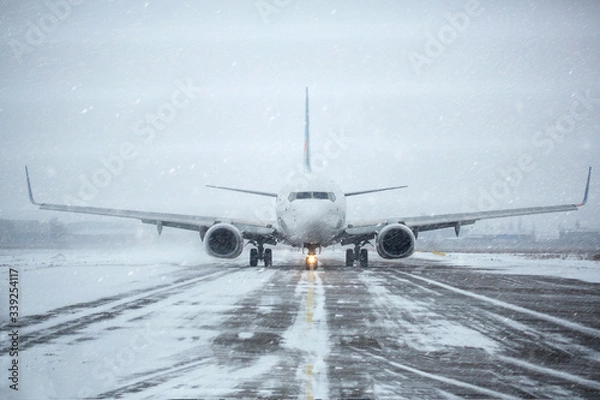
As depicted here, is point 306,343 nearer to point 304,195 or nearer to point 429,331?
point 429,331

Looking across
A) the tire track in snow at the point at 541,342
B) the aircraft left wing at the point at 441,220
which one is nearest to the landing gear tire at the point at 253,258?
the aircraft left wing at the point at 441,220

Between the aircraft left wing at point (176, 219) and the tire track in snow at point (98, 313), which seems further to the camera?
the aircraft left wing at point (176, 219)

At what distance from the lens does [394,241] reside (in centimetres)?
2427

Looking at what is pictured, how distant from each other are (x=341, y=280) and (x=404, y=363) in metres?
12.5

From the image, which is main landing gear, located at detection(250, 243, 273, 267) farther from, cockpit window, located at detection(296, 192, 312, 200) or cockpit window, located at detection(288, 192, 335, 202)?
cockpit window, located at detection(296, 192, 312, 200)

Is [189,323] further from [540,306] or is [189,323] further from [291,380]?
[540,306]

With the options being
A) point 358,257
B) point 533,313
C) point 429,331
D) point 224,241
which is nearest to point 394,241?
point 358,257

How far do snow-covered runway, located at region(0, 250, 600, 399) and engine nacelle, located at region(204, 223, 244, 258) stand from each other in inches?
293

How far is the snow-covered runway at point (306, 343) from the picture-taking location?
6320 mm

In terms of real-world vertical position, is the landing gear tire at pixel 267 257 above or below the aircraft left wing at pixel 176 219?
below

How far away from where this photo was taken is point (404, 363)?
7402 millimetres

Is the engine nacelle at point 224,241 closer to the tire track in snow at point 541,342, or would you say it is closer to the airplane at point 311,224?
the airplane at point 311,224

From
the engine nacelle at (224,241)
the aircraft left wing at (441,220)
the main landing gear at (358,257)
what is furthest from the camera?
the main landing gear at (358,257)

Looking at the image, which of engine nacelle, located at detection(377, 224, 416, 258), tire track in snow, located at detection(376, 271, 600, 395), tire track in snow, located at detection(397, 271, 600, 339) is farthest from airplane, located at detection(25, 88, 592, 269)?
tire track in snow, located at detection(376, 271, 600, 395)
